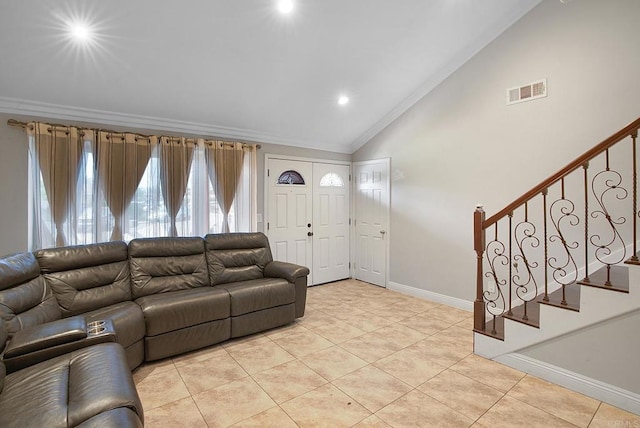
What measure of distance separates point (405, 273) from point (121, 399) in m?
4.07

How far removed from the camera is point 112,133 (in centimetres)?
350

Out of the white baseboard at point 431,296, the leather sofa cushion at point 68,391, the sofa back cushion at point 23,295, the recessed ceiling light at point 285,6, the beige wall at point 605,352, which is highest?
the recessed ceiling light at point 285,6

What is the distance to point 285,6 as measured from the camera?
2812mm

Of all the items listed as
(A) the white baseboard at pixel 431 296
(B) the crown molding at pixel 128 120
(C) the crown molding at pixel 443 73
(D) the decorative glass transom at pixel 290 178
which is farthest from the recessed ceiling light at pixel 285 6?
(A) the white baseboard at pixel 431 296

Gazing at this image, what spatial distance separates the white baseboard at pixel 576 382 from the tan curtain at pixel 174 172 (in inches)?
151

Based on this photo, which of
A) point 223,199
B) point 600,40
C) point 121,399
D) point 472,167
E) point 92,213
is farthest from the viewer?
point 223,199

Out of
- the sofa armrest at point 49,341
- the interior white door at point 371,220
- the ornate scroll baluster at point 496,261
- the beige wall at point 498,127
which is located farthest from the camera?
the interior white door at point 371,220

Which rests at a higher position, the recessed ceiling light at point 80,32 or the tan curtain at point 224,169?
the recessed ceiling light at point 80,32

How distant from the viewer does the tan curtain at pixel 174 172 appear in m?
3.83

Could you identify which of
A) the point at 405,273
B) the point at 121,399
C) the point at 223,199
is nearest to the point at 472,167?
the point at 405,273

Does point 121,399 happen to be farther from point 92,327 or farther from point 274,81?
point 274,81

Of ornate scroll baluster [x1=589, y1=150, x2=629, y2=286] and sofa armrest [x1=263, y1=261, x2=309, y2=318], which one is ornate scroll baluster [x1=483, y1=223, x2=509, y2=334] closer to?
ornate scroll baluster [x1=589, y1=150, x2=629, y2=286]

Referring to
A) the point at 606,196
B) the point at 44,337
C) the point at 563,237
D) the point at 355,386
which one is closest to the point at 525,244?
the point at 563,237

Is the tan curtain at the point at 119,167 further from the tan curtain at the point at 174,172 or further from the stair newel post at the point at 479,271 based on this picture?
the stair newel post at the point at 479,271
